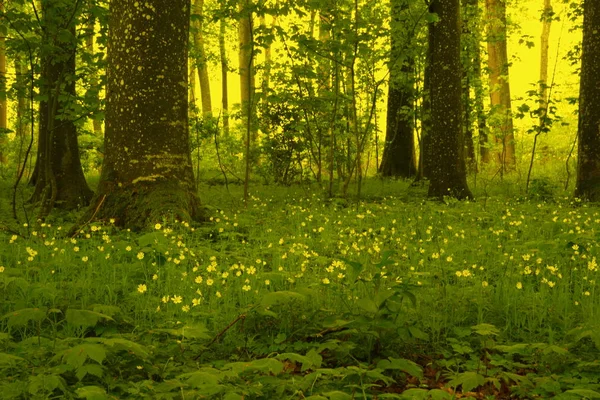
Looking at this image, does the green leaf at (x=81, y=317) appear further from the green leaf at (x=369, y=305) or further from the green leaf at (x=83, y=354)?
the green leaf at (x=369, y=305)

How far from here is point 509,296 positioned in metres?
4.61

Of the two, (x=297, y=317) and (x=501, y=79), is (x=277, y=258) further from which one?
(x=501, y=79)

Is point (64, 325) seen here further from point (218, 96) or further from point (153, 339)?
point (218, 96)

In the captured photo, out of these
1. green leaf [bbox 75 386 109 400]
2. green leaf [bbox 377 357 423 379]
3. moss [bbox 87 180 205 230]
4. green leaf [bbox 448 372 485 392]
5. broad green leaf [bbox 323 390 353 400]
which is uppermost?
moss [bbox 87 180 205 230]

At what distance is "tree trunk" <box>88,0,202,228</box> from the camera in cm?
737

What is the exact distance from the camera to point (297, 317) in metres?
4.16

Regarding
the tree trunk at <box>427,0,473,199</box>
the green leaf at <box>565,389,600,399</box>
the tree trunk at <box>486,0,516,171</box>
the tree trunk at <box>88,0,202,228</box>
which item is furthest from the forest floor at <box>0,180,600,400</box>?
the tree trunk at <box>486,0,516,171</box>

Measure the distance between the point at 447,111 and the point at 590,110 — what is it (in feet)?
8.71

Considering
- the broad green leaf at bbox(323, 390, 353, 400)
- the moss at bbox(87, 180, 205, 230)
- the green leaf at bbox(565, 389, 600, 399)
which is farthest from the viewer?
the moss at bbox(87, 180, 205, 230)

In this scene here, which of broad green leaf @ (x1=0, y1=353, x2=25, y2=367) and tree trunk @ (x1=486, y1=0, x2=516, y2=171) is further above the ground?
tree trunk @ (x1=486, y1=0, x2=516, y2=171)

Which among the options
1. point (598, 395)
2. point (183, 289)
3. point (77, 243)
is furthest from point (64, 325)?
point (598, 395)

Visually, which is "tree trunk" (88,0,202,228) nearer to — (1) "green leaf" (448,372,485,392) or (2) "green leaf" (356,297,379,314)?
(2) "green leaf" (356,297,379,314)

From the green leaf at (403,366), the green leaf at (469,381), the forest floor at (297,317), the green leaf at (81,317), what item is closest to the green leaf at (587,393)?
the forest floor at (297,317)

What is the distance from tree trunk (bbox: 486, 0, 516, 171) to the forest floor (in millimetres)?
10268
